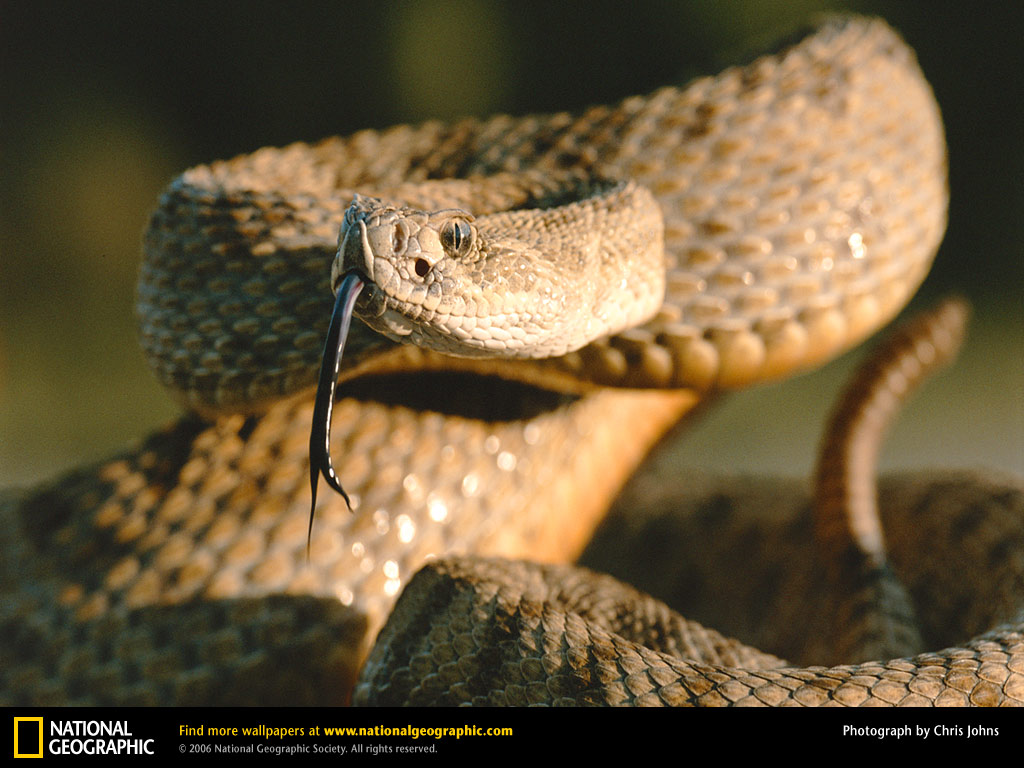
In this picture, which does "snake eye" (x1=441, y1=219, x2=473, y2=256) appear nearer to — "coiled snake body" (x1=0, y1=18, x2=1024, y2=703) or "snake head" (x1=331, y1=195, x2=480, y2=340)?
"snake head" (x1=331, y1=195, x2=480, y2=340)

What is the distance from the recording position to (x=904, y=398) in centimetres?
286

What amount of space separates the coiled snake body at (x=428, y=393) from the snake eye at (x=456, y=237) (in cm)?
42

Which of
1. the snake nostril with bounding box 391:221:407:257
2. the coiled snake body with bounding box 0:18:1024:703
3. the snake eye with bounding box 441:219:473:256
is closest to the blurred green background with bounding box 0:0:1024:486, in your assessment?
the coiled snake body with bounding box 0:18:1024:703

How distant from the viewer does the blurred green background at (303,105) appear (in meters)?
6.99

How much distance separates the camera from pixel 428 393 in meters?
2.36

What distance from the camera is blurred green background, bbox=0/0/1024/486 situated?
6.99 m

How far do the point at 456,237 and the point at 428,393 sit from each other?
0.79 meters

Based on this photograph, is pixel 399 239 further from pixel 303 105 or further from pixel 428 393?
pixel 303 105
